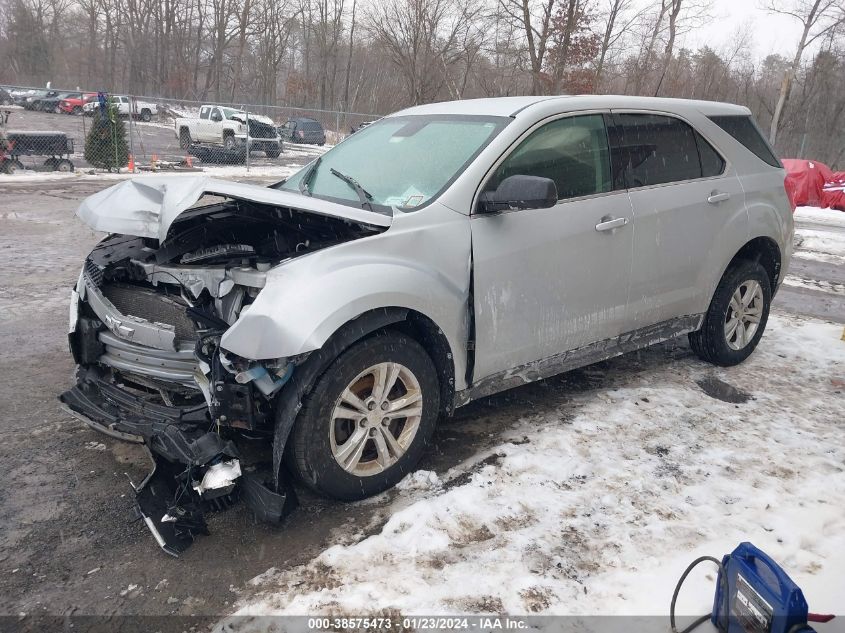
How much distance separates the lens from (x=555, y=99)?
373 cm

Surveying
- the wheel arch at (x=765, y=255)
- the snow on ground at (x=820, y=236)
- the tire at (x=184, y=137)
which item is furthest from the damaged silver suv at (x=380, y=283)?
the tire at (x=184, y=137)

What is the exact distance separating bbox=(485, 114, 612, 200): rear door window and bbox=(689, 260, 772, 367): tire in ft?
4.85

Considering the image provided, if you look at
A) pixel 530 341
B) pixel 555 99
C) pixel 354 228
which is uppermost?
pixel 555 99

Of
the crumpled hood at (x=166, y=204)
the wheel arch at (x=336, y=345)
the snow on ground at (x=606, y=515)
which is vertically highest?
the crumpled hood at (x=166, y=204)

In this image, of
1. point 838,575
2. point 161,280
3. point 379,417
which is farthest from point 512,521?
point 161,280

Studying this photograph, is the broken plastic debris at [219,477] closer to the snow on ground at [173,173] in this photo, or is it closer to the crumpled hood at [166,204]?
the crumpled hood at [166,204]

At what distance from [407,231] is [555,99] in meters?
1.39

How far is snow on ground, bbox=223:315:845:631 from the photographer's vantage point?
241 centimetres

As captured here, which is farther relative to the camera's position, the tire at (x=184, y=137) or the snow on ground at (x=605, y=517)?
the tire at (x=184, y=137)

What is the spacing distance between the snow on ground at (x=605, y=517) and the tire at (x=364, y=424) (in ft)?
0.63

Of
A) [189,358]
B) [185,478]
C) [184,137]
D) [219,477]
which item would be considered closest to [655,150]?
[189,358]

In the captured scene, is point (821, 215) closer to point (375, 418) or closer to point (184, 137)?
point (375, 418)

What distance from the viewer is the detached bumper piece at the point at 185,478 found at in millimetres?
2631

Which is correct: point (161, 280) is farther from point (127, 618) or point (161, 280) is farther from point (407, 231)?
point (127, 618)
